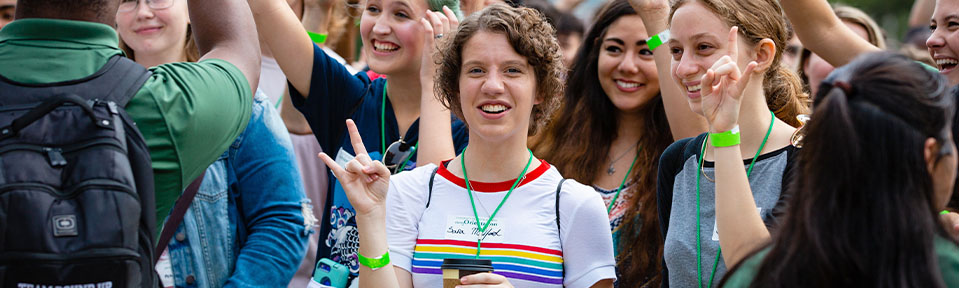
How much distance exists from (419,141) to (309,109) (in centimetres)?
51

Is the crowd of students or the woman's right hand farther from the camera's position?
the woman's right hand

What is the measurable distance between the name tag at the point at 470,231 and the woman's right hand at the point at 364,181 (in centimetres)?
25

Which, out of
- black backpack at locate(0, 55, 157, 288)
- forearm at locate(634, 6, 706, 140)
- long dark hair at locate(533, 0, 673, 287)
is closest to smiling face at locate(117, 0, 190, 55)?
long dark hair at locate(533, 0, 673, 287)

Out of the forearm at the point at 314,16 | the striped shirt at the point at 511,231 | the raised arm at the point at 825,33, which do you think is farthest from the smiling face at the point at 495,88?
the forearm at the point at 314,16

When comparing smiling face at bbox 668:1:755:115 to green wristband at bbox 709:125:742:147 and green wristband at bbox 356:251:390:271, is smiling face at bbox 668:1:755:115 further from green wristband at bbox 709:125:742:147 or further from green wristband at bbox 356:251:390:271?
green wristband at bbox 356:251:390:271

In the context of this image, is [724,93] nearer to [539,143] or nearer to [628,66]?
[628,66]

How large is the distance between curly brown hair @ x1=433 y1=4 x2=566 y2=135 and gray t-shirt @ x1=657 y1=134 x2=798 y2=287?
0.46 meters

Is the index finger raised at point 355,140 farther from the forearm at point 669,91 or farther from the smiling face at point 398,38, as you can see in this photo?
the forearm at point 669,91

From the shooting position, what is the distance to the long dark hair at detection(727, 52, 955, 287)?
5.82ft

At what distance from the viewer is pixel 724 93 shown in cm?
253

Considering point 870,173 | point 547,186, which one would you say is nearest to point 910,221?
point 870,173

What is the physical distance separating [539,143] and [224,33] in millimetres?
2072

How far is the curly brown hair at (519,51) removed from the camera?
3.09 m

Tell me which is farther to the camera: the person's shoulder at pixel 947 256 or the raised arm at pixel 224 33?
the raised arm at pixel 224 33
